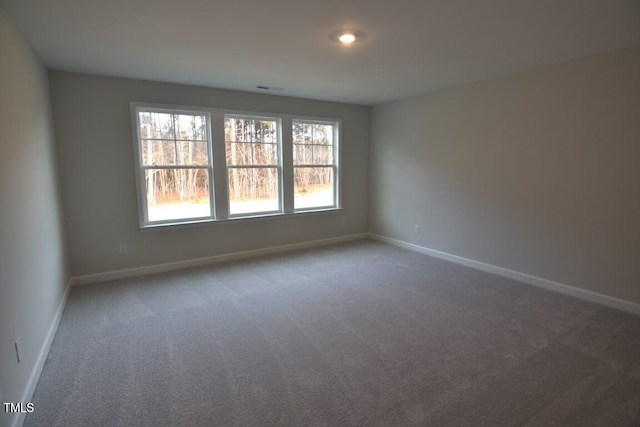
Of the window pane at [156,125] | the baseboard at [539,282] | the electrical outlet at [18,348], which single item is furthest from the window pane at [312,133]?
the electrical outlet at [18,348]

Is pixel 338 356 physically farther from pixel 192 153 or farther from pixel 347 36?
pixel 192 153

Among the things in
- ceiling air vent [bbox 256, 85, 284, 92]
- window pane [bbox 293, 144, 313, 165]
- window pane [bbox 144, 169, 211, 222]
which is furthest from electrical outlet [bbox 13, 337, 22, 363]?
window pane [bbox 293, 144, 313, 165]

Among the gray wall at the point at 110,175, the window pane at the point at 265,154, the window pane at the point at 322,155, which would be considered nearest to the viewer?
the gray wall at the point at 110,175

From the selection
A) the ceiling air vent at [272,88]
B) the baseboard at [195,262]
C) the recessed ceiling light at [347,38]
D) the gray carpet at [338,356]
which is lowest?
the gray carpet at [338,356]

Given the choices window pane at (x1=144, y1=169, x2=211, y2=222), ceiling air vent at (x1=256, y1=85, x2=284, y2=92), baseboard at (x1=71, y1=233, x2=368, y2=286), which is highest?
ceiling air vent at (x1=256, y1=85, x2=284, y2=92)

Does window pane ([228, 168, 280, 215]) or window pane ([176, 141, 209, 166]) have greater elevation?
window pane ([176, 141, 209, 166])

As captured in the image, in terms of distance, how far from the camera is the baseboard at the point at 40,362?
1768mm

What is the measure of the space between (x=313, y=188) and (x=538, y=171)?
10.3ft

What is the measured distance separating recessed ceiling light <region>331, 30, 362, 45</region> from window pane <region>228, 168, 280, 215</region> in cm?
257

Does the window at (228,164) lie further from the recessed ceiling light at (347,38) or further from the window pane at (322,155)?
the recessed ceiling light at (347,38)

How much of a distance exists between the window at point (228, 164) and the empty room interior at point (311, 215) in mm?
32

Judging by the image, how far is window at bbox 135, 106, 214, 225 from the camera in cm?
404

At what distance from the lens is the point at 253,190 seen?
16.0 feet

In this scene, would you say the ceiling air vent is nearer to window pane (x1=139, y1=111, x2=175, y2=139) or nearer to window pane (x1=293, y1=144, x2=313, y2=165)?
window pane (x1=293, y1=144, x2=313, y2=165)
